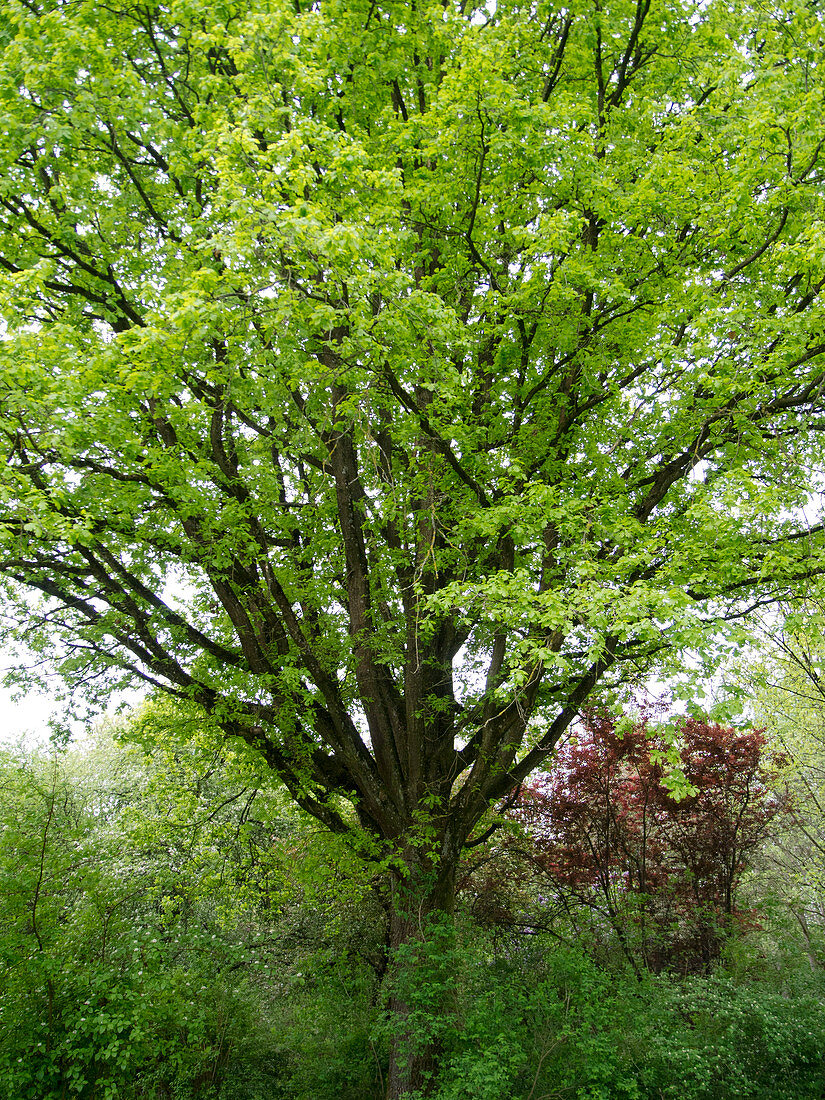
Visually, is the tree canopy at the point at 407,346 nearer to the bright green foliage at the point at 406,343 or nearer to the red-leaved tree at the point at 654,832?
the bright green foliage at the point at 406,343

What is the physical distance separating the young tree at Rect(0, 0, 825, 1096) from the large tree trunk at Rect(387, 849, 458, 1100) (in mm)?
83

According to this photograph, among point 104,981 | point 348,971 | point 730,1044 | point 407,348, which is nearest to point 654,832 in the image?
point 730,1044

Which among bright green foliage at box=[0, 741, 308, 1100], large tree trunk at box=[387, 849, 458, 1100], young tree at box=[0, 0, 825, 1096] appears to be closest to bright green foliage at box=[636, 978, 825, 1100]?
large tree trunk at box=[387, 849, 458, 1100]

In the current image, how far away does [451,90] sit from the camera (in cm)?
573

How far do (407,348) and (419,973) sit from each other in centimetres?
556

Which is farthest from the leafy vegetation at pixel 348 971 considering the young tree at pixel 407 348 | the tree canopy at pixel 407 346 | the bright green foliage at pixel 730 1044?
the tree canopy at pixel 407 346

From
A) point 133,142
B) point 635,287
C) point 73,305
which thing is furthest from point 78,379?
point 635,287

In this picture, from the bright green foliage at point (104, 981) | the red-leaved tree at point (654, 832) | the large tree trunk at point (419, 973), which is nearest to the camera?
the large tree trunk at point (419, 973)

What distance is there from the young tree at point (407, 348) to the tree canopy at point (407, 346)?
46 mm

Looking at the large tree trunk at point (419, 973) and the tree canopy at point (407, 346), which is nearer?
the tree canopy at point (407, 346)

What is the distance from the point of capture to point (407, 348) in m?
5.68

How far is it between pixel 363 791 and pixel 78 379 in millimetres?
5038

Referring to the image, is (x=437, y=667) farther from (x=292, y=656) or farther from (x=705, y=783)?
(x=705, y=783)

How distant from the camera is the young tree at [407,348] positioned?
17.2 feet
